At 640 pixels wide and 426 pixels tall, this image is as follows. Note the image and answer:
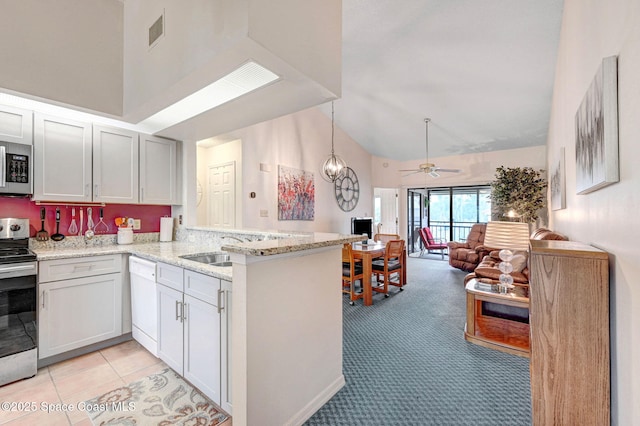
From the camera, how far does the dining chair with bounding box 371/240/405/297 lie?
405 cm

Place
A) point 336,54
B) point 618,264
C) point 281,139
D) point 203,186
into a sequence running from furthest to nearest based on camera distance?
point 281,139
point 203,186
point 336,54
point 618,264

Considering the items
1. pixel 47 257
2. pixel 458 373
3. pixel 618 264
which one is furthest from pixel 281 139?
pixel 618 264

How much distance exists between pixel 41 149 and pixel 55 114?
0.36 m

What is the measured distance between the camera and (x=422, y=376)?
2.11 metres

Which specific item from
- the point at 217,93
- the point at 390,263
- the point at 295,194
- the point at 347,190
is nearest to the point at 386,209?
the point at 347,190

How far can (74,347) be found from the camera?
2336 millimetres

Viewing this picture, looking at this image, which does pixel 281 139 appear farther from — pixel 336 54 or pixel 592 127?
pixel 592 127

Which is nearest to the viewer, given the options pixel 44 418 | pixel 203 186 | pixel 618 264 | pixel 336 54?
pixel 618 264

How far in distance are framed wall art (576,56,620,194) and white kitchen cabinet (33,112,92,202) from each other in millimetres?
3778

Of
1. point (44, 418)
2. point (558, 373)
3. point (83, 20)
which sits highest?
point (83, 20)

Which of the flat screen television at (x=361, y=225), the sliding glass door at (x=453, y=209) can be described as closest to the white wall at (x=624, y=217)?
the flat screen television at (x=361, y=225)

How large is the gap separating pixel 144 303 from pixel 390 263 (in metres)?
3.21

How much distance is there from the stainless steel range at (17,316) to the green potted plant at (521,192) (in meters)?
7.09

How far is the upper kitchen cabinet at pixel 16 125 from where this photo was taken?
2244 millimetres
